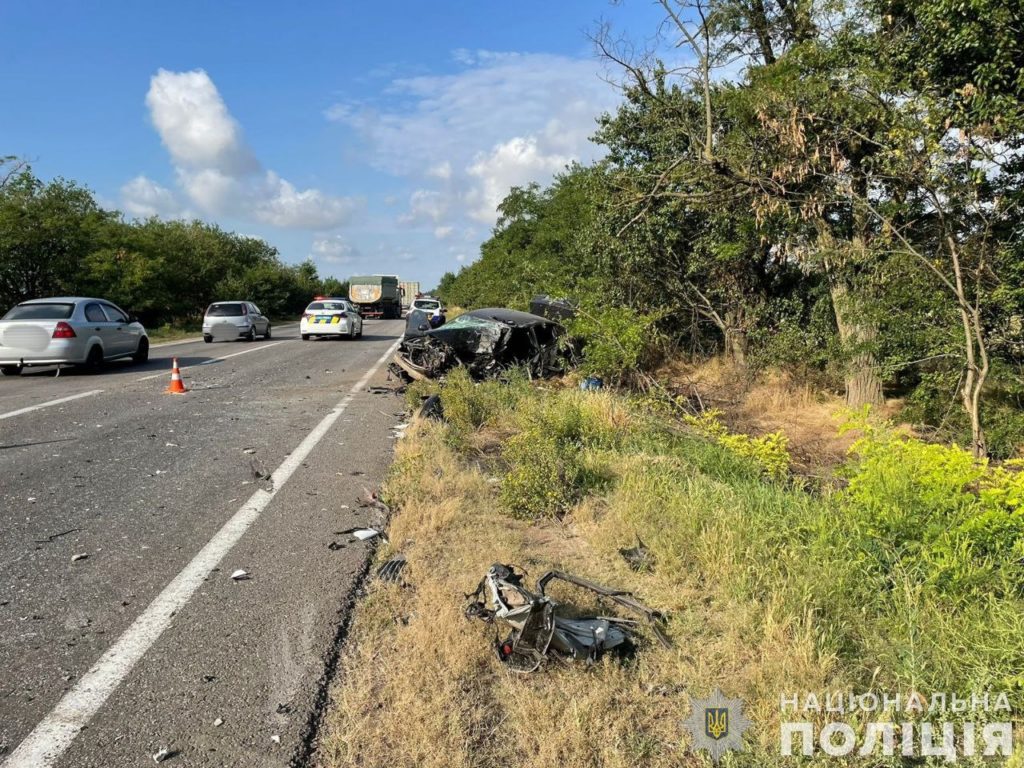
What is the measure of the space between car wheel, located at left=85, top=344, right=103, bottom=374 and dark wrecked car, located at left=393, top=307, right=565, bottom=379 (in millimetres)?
6326

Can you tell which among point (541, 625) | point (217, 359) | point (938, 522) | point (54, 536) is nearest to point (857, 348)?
point (938, 522)

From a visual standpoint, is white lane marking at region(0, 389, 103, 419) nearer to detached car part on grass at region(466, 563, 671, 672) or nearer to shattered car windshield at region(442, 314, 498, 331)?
shattered car windshield at region(442, 314, 498, 331)

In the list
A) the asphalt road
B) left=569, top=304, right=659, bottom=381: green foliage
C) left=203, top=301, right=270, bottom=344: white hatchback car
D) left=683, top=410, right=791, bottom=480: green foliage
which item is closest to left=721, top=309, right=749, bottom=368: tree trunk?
left=569, top=304, right=659, bottom=381: green foliage

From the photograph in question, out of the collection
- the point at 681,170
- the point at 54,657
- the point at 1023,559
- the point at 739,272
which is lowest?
the point at 54,657

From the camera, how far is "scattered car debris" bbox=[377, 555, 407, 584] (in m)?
3.73

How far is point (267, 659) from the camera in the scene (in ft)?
9.64

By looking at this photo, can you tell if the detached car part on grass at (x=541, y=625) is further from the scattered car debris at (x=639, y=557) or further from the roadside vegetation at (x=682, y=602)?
the scattered car debris at (x=639, y=557)

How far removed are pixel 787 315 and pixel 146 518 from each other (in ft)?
38.4

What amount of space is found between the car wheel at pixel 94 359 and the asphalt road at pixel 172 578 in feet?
14.9

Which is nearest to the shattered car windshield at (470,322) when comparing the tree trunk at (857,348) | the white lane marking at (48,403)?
the tree trunk at (857,348)

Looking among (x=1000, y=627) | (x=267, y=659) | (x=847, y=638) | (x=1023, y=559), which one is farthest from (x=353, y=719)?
(x=1023, y=559)

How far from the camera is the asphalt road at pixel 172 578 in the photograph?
2479 mm

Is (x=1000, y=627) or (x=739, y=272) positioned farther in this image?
(x=739, y=272)

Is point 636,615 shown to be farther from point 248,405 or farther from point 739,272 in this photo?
point 739,272
